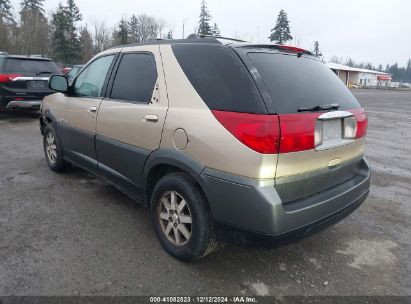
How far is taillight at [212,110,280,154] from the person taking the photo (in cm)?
234

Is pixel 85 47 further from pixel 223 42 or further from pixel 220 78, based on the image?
pixel 220 78

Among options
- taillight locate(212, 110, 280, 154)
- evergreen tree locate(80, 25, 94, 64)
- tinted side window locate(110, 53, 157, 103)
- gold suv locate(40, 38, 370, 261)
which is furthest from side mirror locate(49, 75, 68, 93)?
evergreen tree locate(80, 25, 94, 64)

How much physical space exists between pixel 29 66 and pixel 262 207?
9528mm

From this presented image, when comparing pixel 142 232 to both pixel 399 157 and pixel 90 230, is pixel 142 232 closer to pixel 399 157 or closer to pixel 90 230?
pixel 90 230

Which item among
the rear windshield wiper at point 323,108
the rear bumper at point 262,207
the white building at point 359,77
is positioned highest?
the white building at point 359,77

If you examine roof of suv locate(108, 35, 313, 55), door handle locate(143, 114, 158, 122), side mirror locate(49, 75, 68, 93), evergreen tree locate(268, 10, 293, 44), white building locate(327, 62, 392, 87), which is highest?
evergreen tree locate(268, 10, 293, 44)

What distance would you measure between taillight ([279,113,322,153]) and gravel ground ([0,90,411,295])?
1.08 meters

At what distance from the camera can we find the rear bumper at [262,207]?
2.36 meters

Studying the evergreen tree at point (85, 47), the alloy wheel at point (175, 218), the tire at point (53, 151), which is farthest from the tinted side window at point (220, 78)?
the evergreen tree at point (85, 47)

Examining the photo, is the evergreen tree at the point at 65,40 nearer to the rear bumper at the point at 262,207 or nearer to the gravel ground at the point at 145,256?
the gravel ground at the point at 145,256

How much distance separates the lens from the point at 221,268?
2.95 metres

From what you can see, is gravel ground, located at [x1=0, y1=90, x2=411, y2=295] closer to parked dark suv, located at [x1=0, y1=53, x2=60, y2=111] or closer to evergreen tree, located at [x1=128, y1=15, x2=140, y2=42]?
parked dark suv, located at [x1=0, y1=53, x2=60, y2=111]

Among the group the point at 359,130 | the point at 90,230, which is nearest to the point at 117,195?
the point at 90,230

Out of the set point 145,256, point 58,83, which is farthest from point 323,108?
Result: point 58,83
